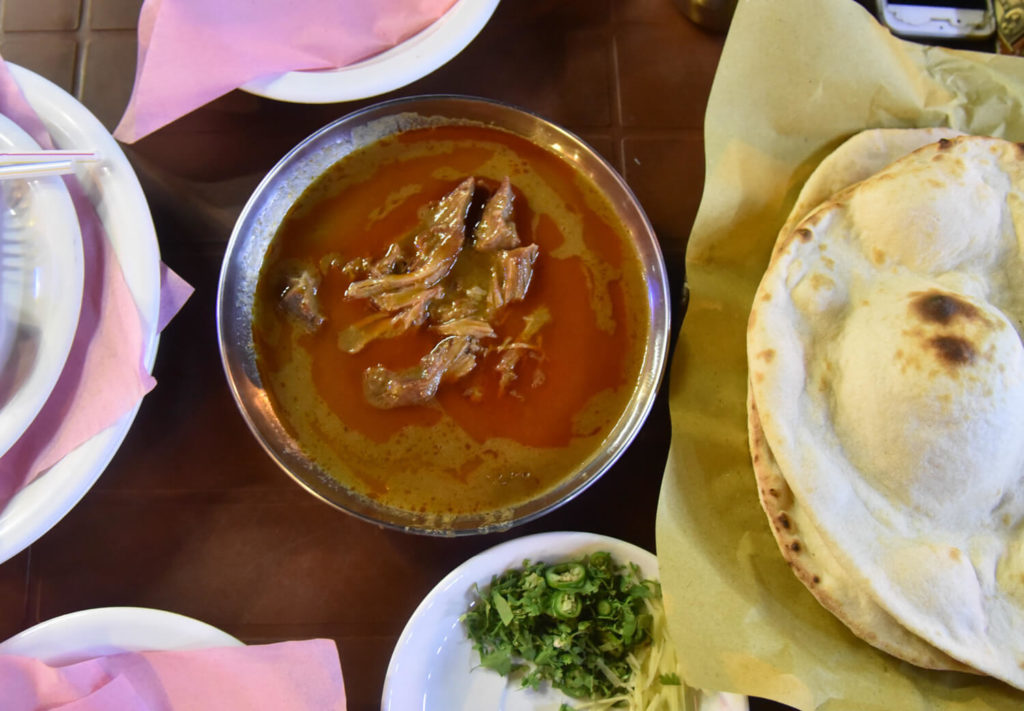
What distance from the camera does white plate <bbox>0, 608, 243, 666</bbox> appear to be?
164cm

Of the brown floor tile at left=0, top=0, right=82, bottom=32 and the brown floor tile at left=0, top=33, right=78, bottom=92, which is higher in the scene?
the brown floor tile at left=0, top=0, right=82, bottom=32

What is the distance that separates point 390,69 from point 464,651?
135cm

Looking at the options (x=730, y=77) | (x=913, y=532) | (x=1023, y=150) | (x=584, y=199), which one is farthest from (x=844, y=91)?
(x=913, y=532)

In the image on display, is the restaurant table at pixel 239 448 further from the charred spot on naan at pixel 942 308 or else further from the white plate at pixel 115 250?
the charred spot on naan at pixel 942 308

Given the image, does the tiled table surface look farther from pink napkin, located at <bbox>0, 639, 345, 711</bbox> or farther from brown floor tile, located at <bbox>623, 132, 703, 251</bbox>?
pink napkin, located at <bbox>0, 639, 345, 711</bbox>

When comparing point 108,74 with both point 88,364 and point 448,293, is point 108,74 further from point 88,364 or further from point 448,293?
point 448,293

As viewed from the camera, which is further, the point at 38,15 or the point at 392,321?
the point at 38,15

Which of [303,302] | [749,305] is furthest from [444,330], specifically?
[749,305]

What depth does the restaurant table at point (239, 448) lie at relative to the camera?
178 centimetres

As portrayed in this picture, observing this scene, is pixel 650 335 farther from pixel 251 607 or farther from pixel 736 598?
pixel 251 607

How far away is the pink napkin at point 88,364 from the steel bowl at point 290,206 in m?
0.19

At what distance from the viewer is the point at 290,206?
1759 mm

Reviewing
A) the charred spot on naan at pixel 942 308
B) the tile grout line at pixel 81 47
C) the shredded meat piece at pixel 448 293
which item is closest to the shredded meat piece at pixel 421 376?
the shredded meat piece at pixel 448 293

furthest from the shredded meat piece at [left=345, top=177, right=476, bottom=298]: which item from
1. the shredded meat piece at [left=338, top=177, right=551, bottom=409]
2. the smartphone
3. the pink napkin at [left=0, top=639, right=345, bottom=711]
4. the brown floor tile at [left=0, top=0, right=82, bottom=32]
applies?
the smartphone
